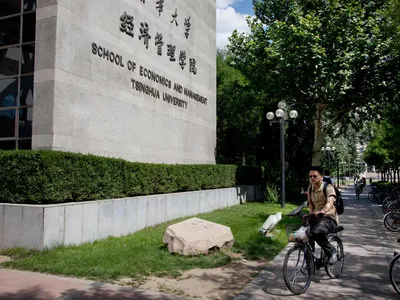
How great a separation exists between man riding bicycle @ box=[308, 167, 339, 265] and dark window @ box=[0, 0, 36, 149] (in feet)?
27.6

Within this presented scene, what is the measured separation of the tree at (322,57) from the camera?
19.1 metres

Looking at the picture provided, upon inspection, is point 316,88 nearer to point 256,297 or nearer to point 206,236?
point 206,236

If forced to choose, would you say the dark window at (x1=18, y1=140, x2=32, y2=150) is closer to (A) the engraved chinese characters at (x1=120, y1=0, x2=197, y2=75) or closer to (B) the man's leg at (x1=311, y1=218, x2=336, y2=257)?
(A) the engraved chinese characters at (x1=120, y1=0, x2=197, y2=75)

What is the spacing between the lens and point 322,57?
18.8m

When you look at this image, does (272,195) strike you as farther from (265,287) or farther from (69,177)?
(265,287)

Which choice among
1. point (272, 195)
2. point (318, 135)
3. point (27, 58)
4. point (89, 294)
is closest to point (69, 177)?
point (89, 294)

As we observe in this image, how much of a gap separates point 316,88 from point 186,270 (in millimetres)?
15594

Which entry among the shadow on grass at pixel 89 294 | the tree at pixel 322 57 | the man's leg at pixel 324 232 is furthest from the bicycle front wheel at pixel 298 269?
the tree at pixel 322 57

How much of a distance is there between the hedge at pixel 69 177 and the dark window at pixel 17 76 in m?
2.64

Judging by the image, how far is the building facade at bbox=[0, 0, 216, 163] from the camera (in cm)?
1034

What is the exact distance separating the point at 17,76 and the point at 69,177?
15.4 feet

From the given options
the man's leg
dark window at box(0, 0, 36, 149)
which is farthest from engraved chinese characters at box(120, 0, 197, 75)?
the man's leg

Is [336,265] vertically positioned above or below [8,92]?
below

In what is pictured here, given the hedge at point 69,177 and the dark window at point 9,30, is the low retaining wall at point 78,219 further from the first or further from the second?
the dark window at point 9,30
